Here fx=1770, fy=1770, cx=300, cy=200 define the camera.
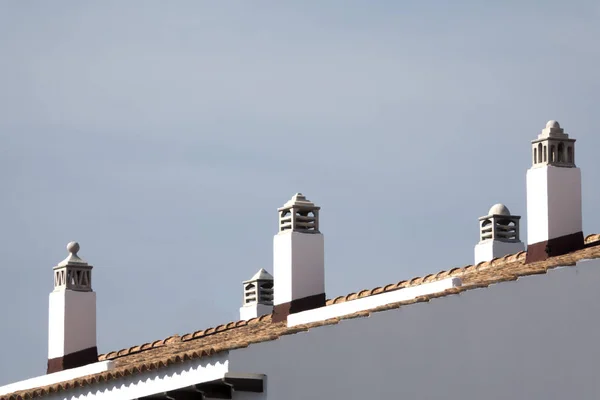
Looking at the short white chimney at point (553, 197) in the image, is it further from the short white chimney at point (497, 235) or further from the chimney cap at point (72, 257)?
the chimney cap at point (72, 257)

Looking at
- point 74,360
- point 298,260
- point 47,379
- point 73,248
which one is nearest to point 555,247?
point 298,260

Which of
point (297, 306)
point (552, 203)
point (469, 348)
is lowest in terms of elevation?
point (469, 348)

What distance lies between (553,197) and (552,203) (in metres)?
0.08

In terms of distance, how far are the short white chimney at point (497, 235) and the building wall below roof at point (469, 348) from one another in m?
7.23

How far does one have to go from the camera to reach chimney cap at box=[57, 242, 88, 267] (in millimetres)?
30547

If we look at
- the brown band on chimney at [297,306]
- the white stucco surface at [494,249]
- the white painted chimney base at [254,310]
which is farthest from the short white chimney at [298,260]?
the white painted chimney base at [254,310]

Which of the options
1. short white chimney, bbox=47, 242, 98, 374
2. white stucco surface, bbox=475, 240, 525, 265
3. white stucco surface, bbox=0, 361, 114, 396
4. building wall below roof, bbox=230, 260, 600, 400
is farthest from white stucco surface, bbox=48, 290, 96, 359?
building wall below roof, bbox=230, 260, 600, 400

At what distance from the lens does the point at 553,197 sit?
23688 mm

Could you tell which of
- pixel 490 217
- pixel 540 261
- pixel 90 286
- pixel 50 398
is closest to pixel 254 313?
pixel 90 286

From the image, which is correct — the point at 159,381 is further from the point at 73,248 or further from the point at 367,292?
the point at 73,248

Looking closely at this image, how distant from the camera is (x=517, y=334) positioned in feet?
71.6

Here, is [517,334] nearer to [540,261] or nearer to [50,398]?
[540,261]

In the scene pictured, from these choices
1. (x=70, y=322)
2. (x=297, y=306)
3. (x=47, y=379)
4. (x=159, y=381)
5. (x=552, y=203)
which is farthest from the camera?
(x=70, y=322)

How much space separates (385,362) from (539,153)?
4.12 meters
